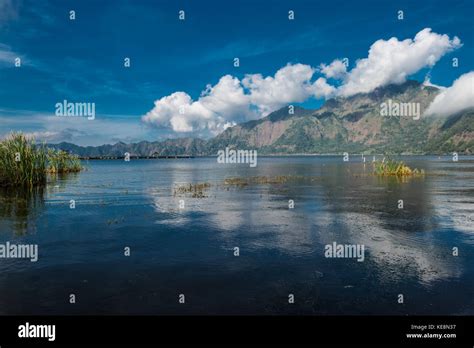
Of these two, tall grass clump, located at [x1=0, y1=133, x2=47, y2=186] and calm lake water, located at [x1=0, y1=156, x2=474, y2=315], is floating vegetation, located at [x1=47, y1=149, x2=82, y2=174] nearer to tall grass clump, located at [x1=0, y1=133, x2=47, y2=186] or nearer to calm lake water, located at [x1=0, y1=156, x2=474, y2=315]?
tall grass clump, located at [x1=0, y1=133, x2=47, y2=186]

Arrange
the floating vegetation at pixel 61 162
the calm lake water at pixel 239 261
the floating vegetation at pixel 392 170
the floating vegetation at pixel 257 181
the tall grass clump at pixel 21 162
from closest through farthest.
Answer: the calm lake water at pixel 239 261 < the tall grass clump at pixel 21 162 < the floating vegetation at pixel 257 181 < the floating vegetation at pixel 392 170 < the floating vegetation at pixel 61 162

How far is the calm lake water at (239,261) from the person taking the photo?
14.7 metres

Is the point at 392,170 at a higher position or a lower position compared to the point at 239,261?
higher

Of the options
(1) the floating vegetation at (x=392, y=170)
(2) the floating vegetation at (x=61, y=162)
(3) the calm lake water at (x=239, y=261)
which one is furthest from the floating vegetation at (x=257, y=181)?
(2) the floating vegetation at (x=61, y=162)

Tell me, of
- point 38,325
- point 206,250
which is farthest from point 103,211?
point 38,325

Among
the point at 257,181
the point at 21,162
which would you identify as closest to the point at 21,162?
the point at 21,162

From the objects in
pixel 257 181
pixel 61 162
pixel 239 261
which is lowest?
pixel 239 261

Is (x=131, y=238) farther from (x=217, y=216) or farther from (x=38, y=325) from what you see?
(x=38, y=325)

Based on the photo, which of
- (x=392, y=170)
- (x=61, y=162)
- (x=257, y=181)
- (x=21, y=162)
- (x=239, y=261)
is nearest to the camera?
(x=239, y=261)

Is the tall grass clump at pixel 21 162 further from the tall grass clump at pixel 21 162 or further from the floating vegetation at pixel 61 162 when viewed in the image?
the floating vegetation at pixel 61 162

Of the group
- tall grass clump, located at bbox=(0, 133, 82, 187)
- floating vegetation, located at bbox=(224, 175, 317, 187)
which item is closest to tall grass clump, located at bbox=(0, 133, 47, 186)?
tall grass clump, located at bbox=(0, 133, 82, 187)

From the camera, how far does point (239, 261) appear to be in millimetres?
20219

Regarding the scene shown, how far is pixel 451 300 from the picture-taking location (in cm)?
1462

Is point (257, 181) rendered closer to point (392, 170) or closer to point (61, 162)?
point (392, 170)
